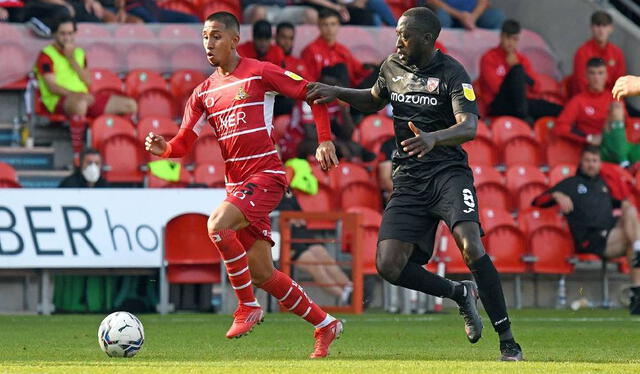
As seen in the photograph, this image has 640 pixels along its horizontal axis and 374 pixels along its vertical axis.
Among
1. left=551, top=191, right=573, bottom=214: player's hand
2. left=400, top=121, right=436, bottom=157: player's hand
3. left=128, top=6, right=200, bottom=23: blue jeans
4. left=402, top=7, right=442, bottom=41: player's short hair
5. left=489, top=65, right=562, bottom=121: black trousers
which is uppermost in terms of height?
left=128, top=6, right=200, bottom=23: blue jeans

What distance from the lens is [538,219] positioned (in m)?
15.7

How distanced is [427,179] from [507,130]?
8839 millimetres

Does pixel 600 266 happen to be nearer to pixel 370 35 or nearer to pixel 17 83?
pixel 370 35

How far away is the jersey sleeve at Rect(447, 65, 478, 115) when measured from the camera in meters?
7.97

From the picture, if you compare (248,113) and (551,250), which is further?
(551,250)

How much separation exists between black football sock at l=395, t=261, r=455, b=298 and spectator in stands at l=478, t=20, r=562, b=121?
29.7 ft

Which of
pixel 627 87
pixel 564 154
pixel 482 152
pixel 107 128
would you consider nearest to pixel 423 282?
pixel 627 87

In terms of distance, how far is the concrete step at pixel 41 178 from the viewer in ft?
50.1

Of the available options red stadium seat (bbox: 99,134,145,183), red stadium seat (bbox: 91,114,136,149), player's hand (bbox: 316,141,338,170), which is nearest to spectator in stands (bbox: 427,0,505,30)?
red stadium seat (bbox: 91,114,136,149)

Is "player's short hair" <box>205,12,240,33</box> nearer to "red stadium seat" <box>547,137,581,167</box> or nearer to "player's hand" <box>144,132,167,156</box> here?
"player's hand" <box>144,132,167,156</box>

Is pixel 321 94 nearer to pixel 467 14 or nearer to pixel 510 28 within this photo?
pixel 510 28

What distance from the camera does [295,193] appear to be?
15055mm

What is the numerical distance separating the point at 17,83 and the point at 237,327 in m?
8.96

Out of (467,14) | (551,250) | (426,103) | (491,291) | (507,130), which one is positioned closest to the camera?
(491,291)
